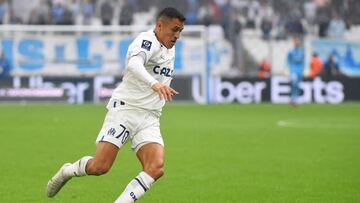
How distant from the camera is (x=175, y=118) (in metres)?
26.0

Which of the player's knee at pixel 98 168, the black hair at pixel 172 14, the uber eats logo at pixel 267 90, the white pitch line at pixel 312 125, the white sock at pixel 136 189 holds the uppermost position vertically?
the black hair at pixel 172 14

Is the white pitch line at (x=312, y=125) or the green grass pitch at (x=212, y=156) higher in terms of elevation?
the green grass pitch at (x=212, y=156)

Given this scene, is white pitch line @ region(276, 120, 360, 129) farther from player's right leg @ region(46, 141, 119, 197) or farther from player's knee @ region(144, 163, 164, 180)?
player's knee @ region(144, 163, 164, 180)

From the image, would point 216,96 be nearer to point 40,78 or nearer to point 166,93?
point 40,78

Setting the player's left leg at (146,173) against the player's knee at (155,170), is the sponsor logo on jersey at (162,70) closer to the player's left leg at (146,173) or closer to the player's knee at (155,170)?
the player's left leg at (146,173)

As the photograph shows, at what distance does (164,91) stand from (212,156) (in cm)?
780

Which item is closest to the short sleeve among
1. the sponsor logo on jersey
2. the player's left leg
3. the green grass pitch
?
the sponsor logo on jersey

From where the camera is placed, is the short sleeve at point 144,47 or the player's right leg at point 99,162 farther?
the player's right leg at point 99,162

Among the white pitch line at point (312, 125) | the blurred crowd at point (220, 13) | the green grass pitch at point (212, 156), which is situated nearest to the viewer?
the green grass pitch at point (212, 156)

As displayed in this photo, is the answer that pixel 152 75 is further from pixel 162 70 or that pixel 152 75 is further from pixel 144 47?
pixel 144 47

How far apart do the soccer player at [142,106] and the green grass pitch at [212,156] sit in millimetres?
1625

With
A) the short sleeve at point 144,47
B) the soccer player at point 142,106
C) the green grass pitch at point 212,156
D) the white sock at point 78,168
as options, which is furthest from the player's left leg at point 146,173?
the green grass pitch at point 212,156

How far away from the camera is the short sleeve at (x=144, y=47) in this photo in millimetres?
8945

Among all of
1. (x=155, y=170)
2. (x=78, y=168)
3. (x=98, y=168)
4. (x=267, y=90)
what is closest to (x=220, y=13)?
(x=267, y=90)
